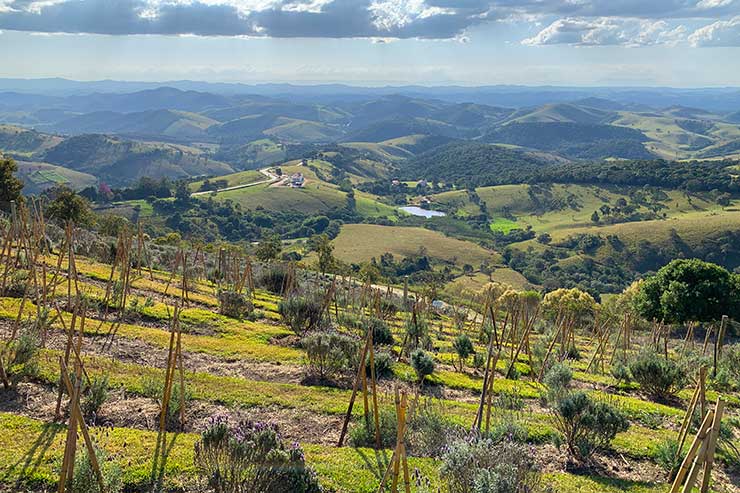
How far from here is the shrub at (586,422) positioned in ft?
29.0

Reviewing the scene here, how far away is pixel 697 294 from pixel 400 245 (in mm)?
96878

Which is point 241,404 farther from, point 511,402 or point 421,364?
point 511,402

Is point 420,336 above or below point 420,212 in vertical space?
above

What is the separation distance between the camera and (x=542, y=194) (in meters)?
176

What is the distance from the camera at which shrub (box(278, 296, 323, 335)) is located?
54.3 ft

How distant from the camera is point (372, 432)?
9.05 metres

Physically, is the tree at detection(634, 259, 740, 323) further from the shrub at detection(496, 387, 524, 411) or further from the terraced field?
the shrub at detection(496, 387, 524, 411)

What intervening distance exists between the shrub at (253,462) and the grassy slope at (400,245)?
328ft

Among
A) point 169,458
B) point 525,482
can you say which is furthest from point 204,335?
point 525,482

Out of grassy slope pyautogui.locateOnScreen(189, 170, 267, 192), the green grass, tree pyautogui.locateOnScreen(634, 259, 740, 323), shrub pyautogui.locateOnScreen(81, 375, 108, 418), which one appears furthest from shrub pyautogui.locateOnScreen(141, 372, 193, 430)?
grassy slope pyautogui.locateOnScreen(189, 170, 267, 192)

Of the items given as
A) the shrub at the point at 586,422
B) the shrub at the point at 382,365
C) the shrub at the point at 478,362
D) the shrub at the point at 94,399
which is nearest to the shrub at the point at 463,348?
the shrub at the point at 478,362

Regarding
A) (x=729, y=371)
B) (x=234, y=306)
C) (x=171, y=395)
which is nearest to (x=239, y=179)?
(x=234, y=306)

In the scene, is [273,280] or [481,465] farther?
[273,280]

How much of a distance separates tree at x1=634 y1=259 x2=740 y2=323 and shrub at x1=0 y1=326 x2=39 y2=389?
27.9m
